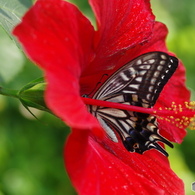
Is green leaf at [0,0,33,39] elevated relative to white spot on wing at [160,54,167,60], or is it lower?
elevated

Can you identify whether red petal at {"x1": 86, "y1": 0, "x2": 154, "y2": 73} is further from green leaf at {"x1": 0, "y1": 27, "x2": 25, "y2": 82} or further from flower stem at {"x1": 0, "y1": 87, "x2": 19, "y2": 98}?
green leaf at {"x1": 0, "y1": 27, "x2": 25, "y2": 82}

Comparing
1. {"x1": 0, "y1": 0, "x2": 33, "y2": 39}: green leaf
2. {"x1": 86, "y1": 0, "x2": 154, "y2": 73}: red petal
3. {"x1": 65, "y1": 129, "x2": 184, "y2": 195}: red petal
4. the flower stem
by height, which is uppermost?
{"x1": 0, "y1": 0, "x2": 33, "y2": 39}: green leaf

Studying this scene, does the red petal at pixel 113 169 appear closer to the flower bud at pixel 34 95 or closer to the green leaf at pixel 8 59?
the flower bud at pixel 34 95

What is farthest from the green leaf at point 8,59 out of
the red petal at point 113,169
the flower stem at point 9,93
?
the red petal at point 113,169

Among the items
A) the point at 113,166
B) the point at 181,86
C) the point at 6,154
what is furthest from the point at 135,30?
the point at 6,154

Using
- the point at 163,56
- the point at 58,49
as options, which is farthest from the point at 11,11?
the point at 163,56

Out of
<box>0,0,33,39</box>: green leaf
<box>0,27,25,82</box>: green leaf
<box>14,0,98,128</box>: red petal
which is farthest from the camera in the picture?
<box>0,27,25,82</box>: green leaf

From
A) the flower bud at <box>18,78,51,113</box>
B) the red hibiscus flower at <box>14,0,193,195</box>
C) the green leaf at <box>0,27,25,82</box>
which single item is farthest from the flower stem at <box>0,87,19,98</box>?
the green leaf at <box>0,27,25,82</box>
